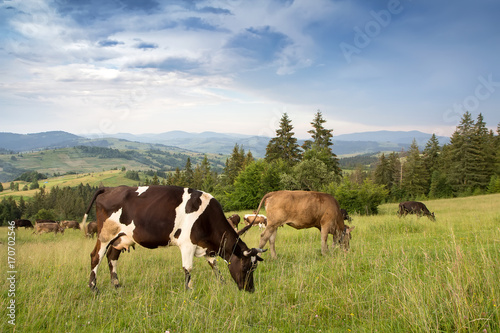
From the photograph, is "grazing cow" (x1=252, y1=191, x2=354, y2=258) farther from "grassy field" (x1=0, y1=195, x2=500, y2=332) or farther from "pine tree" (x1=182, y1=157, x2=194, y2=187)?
"pine tree" (x1=182, y1=157, x2=194, y2=187)

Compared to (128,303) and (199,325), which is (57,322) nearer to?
(128,303)

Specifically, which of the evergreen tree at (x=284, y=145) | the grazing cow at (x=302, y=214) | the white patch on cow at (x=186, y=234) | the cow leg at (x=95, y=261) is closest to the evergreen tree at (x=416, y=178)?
the evergreen tree at (x=284, y=145)

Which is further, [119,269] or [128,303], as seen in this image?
[119,269]

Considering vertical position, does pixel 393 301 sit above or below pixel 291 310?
above

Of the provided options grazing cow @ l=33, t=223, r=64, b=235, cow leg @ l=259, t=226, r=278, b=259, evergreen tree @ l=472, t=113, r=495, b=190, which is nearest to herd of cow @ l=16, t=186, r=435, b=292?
cow leg @ l=259, t=226, r=278, b=259

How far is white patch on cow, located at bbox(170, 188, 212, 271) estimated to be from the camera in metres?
6.12

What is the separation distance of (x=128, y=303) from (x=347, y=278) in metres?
4.16

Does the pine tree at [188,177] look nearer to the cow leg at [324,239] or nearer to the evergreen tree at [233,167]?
the evergreen tree at [233,167]

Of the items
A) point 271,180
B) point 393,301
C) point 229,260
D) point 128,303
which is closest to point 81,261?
point 128,303

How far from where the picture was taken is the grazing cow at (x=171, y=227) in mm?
6184

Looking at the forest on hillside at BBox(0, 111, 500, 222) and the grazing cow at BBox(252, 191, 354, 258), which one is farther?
the forest on hillside at BBox(0, 111, 500, 222)

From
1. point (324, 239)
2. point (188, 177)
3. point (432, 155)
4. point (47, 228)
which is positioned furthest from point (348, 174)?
point (188, 177)

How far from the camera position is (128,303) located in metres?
5.08

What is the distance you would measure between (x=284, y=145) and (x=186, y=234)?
5191cm
